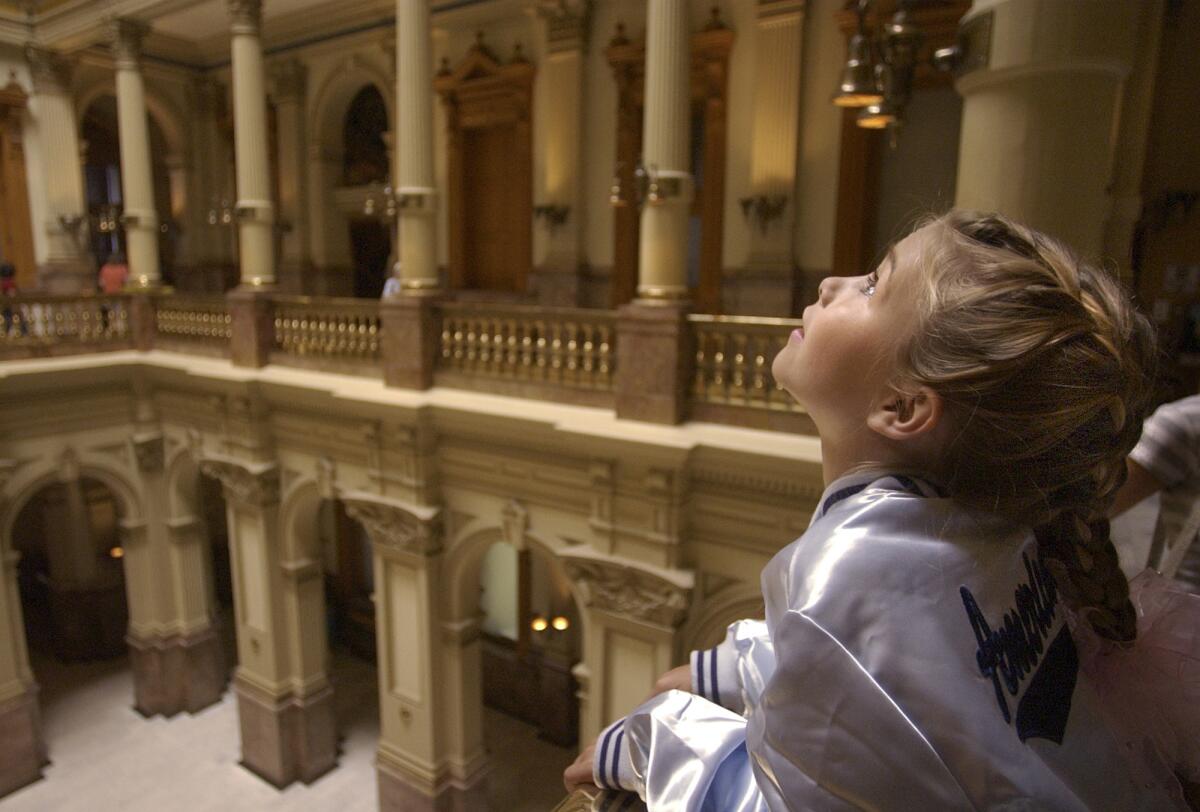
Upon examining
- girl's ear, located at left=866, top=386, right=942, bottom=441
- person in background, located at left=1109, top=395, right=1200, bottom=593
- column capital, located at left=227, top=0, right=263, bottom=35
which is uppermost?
column capital, located at left=227, top=0, right=263, bottom=35

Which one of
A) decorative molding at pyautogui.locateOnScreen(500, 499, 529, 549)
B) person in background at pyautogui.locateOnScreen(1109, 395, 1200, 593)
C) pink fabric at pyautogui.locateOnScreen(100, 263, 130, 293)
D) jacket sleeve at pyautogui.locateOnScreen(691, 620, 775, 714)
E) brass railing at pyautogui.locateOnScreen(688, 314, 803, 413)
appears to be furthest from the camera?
pink fabric at pyautogui.locateOnScreen(100, 263, 130, 293)

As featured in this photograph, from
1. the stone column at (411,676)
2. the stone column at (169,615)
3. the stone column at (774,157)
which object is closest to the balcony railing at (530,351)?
the stone column at (411,676)

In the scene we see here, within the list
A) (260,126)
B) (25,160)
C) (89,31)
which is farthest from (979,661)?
(25,160)

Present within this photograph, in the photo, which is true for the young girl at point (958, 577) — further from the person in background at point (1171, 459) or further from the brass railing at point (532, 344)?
the brass railing at point (532, 344)

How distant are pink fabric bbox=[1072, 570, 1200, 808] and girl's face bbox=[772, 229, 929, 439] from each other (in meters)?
0.55

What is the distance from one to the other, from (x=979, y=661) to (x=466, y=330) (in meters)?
6.47

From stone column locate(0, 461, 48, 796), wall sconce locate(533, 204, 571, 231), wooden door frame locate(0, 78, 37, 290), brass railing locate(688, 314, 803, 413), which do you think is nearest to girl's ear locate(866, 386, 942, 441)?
brass railing locate(688, 314, 803, 413)

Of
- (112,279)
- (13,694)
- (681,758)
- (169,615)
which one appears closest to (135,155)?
(112,279)

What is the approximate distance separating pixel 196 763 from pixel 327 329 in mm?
6438

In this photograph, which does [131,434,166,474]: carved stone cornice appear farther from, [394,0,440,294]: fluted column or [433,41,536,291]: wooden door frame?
[394,0,440,294]: fluted column

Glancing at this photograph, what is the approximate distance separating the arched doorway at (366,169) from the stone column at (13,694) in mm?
6070

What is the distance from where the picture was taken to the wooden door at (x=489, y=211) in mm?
10711

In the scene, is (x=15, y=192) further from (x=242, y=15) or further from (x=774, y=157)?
(x=774, y=157)

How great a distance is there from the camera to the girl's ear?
1.07 m
